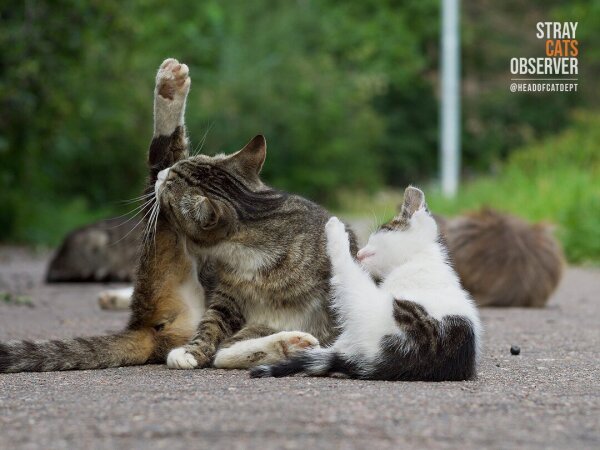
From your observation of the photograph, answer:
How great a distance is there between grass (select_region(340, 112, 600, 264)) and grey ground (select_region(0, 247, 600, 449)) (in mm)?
6728

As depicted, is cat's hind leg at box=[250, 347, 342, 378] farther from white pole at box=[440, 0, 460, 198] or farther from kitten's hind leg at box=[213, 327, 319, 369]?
white pole at box=[440, 0, 460, 198]

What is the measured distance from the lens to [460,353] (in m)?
4.68

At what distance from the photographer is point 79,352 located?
5.30m

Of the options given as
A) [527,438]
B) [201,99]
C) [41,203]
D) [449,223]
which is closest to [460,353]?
[527,438]

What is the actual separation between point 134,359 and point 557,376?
223 cm

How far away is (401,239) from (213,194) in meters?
1.06

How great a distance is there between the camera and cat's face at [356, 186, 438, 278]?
5.20 meters

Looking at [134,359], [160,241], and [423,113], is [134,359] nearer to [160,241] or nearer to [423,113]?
[160,241]

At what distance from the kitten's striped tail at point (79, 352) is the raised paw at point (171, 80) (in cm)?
140

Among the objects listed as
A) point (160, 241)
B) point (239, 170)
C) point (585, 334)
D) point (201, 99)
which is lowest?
point (585, 334)

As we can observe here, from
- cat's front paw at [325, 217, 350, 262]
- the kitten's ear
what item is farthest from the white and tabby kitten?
the kitten's ear

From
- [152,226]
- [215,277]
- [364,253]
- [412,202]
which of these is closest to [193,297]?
[215,277]

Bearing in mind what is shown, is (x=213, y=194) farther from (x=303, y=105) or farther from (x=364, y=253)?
(x=303, y=105)

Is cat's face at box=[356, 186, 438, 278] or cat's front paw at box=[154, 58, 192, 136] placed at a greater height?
cat's front paw at box=[154, 58, 192, 136]
